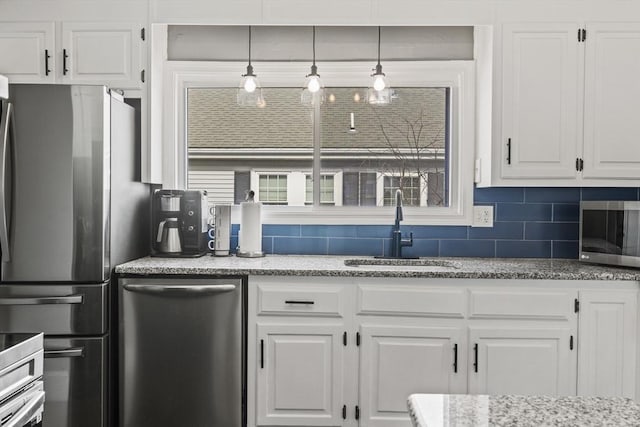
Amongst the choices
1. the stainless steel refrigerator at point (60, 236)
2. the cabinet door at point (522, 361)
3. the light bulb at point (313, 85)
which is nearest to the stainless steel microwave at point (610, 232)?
the cabinet door at point (522, 361)

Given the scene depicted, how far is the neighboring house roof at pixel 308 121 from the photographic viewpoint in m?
3.14

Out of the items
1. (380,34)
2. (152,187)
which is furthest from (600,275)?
(152,187)

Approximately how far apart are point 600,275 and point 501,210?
75 cm

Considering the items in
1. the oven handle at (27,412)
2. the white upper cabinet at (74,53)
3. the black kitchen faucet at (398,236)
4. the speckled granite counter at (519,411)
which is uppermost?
the white upper cabinet at (74,53)

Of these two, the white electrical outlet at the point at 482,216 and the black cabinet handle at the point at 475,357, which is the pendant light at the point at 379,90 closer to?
the white electrical outlet at the point at 482,216

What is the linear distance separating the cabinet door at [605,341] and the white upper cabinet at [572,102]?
637mm

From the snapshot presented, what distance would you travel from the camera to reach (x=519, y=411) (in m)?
0.82

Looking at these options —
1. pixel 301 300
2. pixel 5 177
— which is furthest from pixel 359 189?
pixel 5 177

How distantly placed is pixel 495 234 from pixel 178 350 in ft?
6.13

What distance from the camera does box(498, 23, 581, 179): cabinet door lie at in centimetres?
266

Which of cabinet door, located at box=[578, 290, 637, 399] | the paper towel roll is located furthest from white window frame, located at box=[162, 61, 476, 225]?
cabinet door, located at box=[578, 290, 637, 399]

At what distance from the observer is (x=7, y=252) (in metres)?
2.30

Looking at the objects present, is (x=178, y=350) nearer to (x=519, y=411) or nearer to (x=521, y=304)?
(x=521, y=304)

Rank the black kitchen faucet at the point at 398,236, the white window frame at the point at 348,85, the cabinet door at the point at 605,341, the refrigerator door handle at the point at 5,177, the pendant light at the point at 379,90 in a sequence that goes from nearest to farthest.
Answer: the refrigerator door handle at the point at 5,177, the cabinet door at the point at 605,341, the pendant light at the point at 379,90, the black kitchen faucet at the point at 398,236, the white window frame at the point at 348,85
